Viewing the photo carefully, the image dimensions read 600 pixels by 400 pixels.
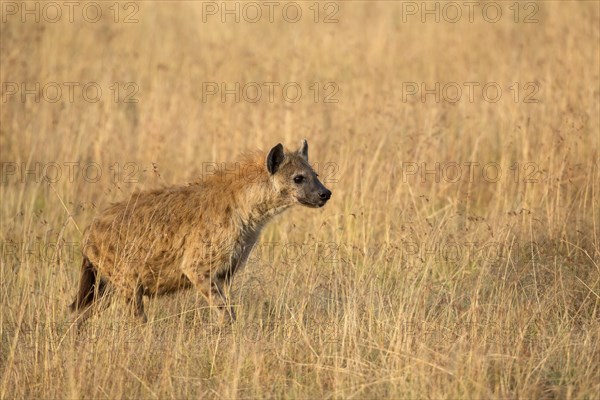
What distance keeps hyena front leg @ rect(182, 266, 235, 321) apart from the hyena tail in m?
0.75

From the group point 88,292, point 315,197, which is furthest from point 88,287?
point 315,197

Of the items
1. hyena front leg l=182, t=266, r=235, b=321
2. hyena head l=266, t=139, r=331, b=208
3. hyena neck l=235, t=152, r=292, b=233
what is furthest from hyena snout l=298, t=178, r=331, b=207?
hyena front leg l=182, t=266, r=235, b=321

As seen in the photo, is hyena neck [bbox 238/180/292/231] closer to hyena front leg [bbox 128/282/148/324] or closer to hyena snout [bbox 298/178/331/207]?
Answer: hyena snout [bbox 298/178/331/207]

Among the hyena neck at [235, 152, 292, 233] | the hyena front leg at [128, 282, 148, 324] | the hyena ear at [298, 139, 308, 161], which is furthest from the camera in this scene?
the hyena ear at [298, 139, 308, 161]

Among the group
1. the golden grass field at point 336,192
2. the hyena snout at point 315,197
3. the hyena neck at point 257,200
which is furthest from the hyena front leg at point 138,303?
the hyena snout at point 315,197

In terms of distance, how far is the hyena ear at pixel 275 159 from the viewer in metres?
8.61

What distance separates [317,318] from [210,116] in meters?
5.73

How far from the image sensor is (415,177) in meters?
11.1

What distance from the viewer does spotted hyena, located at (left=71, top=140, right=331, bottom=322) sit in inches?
322

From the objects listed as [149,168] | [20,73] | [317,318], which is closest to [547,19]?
[149,168]

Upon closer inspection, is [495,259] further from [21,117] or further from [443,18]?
[443,18]

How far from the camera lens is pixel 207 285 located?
26.8ft

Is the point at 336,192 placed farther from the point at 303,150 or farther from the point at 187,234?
the point at 187,234

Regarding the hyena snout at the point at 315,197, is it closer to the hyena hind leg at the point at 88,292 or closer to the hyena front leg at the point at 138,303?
the hyena front leg at the point at 138,303
